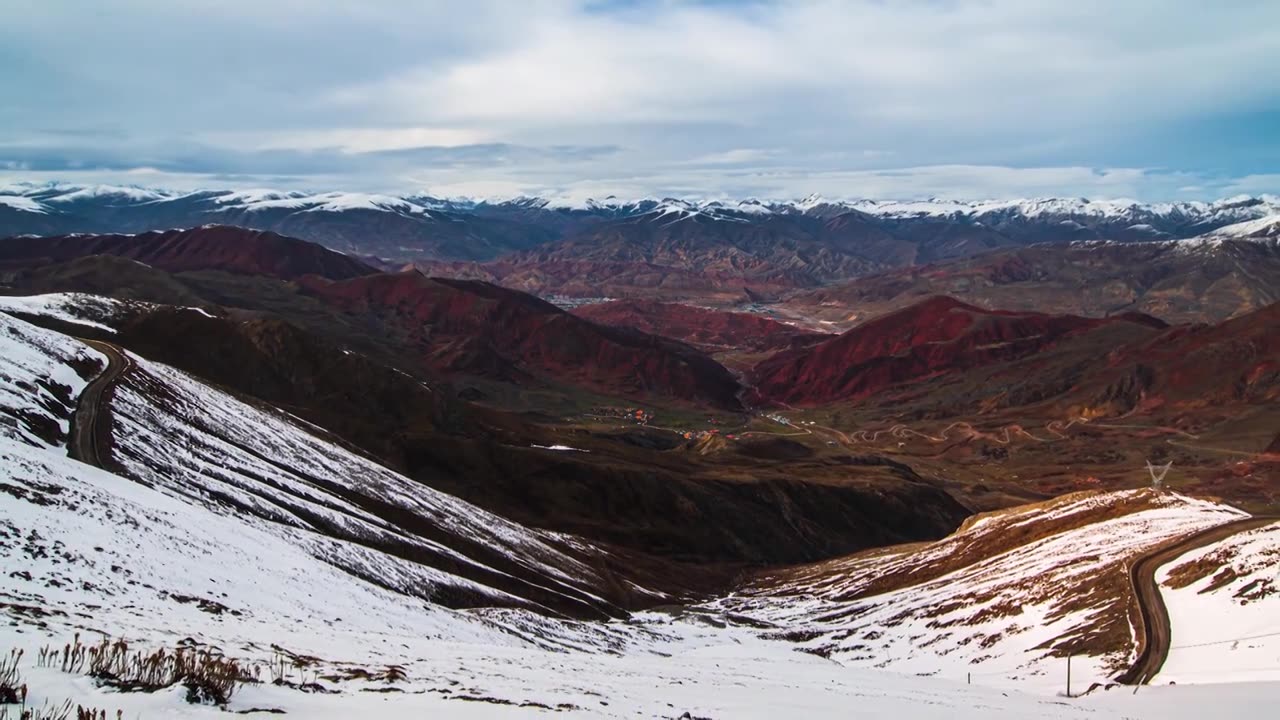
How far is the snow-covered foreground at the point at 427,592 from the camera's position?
19000 mm

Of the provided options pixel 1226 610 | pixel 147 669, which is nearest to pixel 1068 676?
pixel 1226 610

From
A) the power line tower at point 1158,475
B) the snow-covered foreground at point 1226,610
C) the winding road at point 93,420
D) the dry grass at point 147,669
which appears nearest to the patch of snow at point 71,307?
the winding road at point 93,420

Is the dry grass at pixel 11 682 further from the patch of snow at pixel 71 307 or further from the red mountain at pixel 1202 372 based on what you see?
the red mountain at pixel 1202 372

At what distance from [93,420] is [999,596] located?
1918 inches

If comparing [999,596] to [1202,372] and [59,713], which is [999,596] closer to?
[59,713]

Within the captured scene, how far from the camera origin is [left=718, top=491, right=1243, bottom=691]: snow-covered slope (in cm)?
3675

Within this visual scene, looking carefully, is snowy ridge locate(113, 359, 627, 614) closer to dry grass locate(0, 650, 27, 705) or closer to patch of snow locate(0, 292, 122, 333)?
dry grass locate(0, 650, 27, 705)

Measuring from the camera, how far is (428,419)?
329 ft

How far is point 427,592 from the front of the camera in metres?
40.3

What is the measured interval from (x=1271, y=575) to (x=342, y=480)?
48130mm

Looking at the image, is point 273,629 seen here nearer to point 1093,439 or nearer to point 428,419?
point 428,419

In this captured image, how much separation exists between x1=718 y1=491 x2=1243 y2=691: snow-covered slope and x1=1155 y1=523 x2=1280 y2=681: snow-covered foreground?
1.97 m

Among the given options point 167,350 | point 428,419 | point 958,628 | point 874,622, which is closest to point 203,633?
point 958,628

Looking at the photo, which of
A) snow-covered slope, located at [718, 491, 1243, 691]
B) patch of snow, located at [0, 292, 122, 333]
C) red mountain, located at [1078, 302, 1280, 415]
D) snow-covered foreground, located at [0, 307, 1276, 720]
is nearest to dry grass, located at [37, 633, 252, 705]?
snow-covered foreground, located at [0, 307, 1276, 720]
